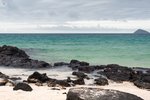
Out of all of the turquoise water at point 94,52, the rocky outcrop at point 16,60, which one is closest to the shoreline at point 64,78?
the rocky outcrop at point 16,60

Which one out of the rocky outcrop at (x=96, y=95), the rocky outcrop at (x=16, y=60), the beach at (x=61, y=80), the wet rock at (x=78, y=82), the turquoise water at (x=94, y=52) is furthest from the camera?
the turquoise water at (x=94, y=52)

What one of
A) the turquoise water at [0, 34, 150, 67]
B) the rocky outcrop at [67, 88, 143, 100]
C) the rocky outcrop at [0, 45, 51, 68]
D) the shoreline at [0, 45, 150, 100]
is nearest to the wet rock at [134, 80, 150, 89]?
the shoreline at [0, 45, 150, 100]

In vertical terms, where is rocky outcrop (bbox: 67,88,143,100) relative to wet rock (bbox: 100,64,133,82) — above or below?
above

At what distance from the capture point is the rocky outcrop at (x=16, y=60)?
3225 cm

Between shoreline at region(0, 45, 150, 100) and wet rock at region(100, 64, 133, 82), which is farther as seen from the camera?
wet rock at region(100, 64, 133, 82)

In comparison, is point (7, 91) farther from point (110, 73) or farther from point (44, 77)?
point (110, 73)

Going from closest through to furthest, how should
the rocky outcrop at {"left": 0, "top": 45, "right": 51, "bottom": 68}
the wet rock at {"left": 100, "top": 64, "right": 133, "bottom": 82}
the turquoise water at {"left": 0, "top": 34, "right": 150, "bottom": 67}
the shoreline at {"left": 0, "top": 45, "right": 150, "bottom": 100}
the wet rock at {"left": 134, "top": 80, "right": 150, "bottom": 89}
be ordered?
the shoreline at {"left": 0, "top": 45, "right": 150, "bottom": 100} → the wet rock at {"left": 134, "top": 80, "right": 150, "bottom": 89} → the wet rock at {"left": 100, "top": 64, "right": 133, "bottom": 82} → the rocky outcrop at {"left": 0, "top": 45, "right": 51, "bottom": 68} → the turquoise water at {"left": 0, "top": 34, "right": 150, "bottom": 67}

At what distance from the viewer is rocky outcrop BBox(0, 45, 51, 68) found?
32250 millimetres

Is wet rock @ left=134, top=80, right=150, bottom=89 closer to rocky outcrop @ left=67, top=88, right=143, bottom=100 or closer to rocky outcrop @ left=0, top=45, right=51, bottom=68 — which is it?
rocky outcrop @ left=67, top=88, right=143, bottom=100

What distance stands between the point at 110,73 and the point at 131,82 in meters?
2.62

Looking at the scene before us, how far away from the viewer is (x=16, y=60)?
1347 inches

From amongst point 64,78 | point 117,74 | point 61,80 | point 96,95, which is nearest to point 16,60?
point 64,78

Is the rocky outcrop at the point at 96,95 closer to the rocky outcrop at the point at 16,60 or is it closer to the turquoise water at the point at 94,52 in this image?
the rocky outcrop at the point at 16,60

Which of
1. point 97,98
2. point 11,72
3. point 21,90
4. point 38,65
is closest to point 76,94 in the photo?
point 97,98
